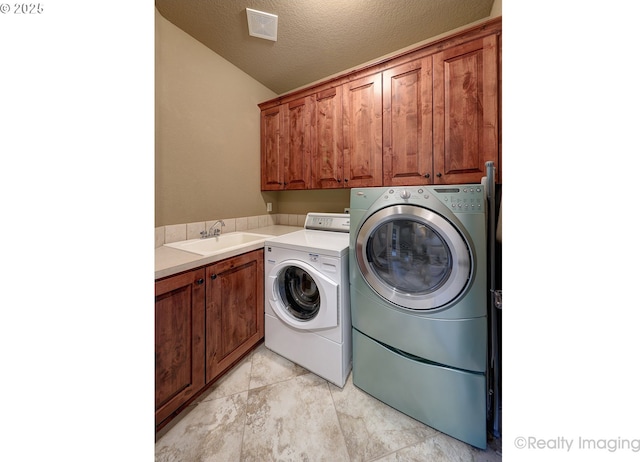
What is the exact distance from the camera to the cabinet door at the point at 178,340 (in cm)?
105

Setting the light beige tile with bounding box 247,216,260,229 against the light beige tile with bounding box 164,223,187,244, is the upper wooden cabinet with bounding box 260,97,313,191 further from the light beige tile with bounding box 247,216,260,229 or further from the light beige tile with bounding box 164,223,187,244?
the light beige tile with bounding box 164,223,187,244

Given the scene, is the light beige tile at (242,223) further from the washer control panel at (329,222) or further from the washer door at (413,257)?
the washer door at (413,257)

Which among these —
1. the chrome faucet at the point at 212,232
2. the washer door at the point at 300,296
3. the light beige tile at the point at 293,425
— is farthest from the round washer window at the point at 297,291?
the chrome faucet at the point at 212,232

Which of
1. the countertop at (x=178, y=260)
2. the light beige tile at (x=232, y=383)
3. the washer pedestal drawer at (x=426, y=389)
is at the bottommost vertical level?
the light beige tile at (x=232, y=383)

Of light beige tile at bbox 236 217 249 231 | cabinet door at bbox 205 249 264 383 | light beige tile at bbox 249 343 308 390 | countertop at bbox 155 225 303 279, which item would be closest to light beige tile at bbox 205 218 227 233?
light beige tile at bbox 236 217 249 231

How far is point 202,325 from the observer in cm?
125

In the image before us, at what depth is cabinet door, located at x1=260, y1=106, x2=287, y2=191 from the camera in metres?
2.27

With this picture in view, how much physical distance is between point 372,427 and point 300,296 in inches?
33.8

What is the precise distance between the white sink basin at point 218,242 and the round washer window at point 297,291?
13.5 inches

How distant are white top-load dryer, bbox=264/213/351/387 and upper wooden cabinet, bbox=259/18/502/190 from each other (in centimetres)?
71
